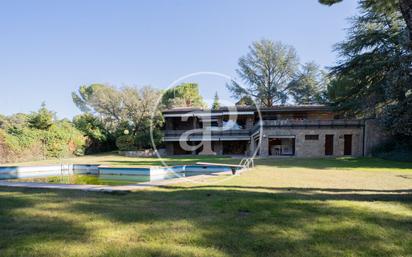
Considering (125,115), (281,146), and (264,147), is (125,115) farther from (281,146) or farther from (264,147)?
(281,146)

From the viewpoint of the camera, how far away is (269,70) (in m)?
41.9

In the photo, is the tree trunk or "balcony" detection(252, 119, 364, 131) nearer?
the tree trunk

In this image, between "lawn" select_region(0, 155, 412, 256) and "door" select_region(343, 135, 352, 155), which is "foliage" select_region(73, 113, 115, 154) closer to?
"door" select_region(343, 135, 352, 155)

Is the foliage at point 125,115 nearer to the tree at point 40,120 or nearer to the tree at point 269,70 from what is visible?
the tree at point 40,120

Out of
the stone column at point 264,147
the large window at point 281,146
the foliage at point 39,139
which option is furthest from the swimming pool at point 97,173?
the large window at point 281,146

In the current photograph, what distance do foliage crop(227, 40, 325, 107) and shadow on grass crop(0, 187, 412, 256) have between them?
121ft

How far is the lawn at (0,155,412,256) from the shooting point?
135 inches

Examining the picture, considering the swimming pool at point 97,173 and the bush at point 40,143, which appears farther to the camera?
the bush at point 40,143

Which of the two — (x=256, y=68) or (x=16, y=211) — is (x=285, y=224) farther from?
(x=256, y=68)

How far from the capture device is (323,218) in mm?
4676

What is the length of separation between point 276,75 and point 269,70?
1329 millimetres

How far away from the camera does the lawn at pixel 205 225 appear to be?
343cm

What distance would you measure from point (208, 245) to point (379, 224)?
285 centimetres

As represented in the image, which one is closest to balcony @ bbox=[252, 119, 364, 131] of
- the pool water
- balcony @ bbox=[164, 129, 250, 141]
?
balcony @ bbox=[164, 129, 250, 141]
